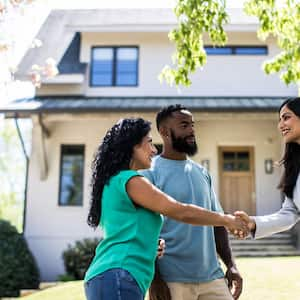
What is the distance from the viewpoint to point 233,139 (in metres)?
13.9

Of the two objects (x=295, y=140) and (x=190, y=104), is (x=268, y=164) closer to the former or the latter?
(x=190, y=104)

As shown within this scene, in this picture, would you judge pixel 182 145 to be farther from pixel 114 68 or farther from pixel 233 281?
pixel 114 68

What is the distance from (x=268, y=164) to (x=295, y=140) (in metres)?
11.0

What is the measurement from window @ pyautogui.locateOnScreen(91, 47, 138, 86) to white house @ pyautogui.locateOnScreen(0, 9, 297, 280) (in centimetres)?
3

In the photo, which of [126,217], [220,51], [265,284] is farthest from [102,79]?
[126,217]

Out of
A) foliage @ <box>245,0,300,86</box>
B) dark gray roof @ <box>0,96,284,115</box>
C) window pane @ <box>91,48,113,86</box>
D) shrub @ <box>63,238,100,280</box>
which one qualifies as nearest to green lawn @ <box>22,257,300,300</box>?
foliage @ <box>245,0,300,86</box>

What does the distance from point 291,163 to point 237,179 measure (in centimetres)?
1102

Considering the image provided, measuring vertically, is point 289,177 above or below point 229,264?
above

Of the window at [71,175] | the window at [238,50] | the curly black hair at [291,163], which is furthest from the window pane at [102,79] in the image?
the curly black hair at [291,163]

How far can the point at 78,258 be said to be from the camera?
11.9 meters

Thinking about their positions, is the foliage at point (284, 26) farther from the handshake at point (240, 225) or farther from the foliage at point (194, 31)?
the handshake at point (240, 225)

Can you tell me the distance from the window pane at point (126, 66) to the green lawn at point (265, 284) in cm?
721

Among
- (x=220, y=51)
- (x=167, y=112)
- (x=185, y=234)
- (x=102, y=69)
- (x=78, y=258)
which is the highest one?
(x=220, y=51)

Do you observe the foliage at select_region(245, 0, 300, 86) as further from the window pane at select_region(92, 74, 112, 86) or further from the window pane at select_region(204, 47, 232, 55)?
the window pane at select_region(92, 74, 112, 86)
